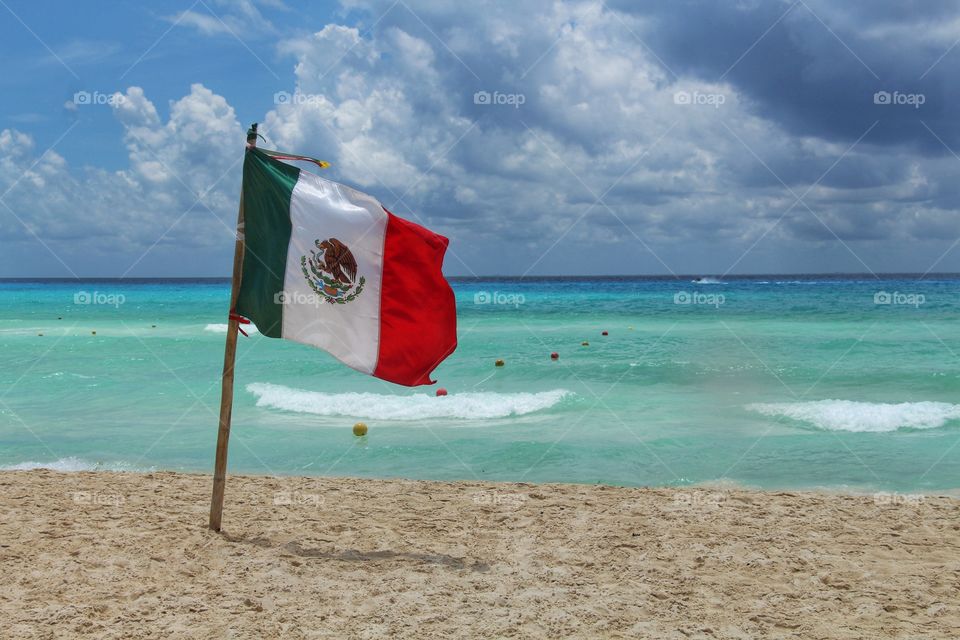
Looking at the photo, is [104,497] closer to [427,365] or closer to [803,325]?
[427,365]

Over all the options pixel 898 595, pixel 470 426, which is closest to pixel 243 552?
pixel 898 595

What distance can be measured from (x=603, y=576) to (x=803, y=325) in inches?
1299

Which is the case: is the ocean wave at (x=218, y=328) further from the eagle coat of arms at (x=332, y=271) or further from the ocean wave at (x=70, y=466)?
the eagle coat of arms at (x=332, y=271)

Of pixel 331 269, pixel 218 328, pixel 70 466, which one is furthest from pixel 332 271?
pixel 218 328

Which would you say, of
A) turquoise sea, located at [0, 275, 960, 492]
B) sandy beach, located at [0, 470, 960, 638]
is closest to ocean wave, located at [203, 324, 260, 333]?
turquoise sea, located at [0, 275, 960, 492]

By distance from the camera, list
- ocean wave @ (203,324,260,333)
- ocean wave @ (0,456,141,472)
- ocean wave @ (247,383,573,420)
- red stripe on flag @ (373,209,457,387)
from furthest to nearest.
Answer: ocean wave @ (203,324,260,333), ocean wave @ (247,383,573,420), ocean wave @ (0,456,141,472), red stripe on flag @ (373,209,457,387)

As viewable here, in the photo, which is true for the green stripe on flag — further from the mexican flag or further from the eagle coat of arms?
the eagle coat of arms

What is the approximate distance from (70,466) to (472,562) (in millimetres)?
6410

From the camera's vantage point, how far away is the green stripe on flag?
6086mm

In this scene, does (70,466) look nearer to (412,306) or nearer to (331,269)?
(331,269)

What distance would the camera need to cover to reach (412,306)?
6301 mm

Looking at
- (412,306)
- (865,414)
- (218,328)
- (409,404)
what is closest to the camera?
(412,306)

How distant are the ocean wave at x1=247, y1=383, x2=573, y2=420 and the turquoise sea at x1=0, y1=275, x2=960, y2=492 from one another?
0.06 metres

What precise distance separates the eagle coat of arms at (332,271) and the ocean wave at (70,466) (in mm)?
5263
